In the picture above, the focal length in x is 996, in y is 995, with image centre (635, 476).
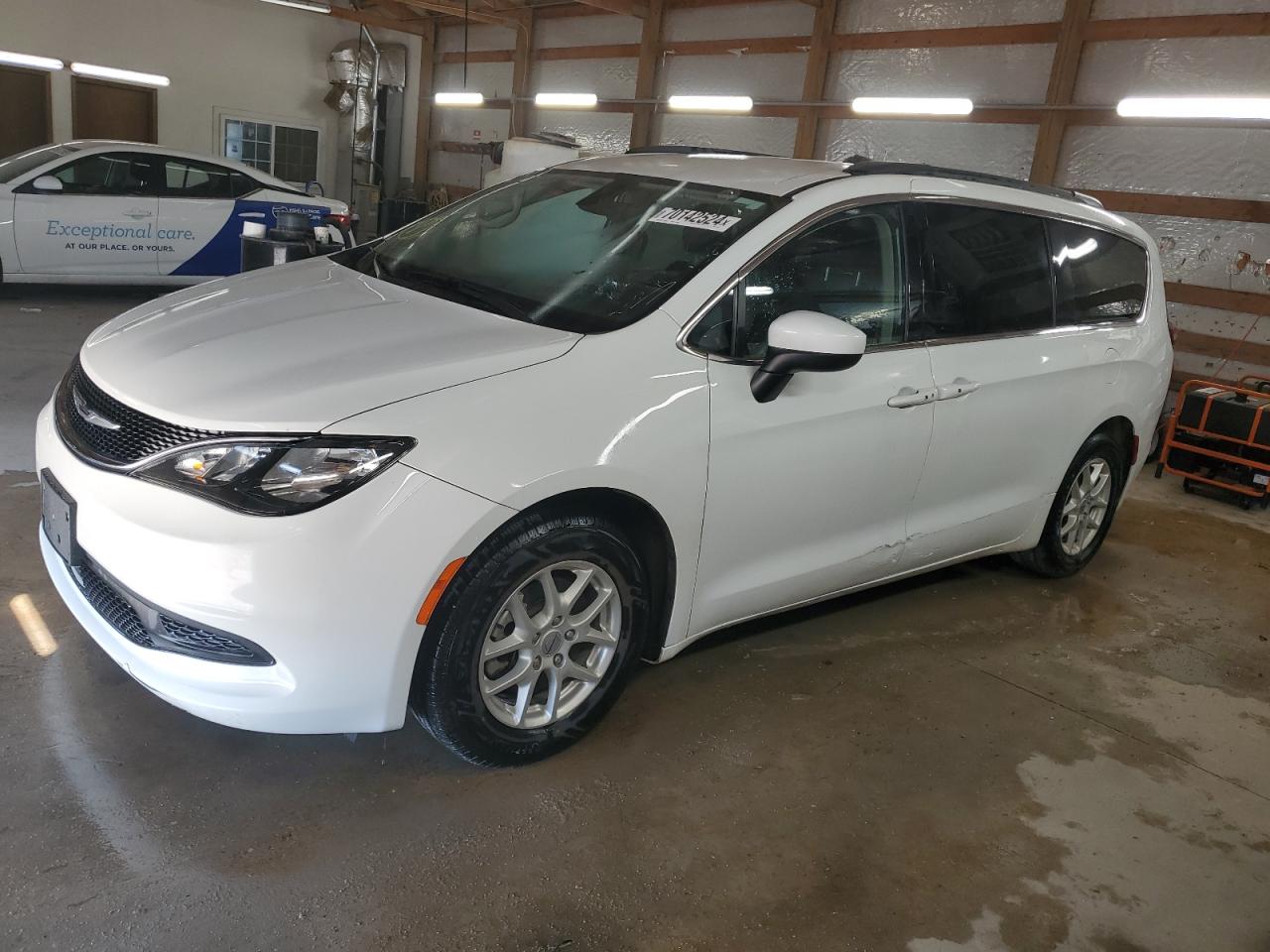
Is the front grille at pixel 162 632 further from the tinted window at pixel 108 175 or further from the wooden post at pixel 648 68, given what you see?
the wooden post at pixel 648 68

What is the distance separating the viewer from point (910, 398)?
9.45 ft

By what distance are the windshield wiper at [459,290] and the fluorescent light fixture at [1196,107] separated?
248 inches

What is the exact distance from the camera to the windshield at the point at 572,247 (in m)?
2.50

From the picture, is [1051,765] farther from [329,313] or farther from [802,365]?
[329,313]

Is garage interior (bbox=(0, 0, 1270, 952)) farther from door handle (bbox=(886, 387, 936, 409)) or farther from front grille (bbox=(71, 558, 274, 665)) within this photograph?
door handle (bbox=(886, 387, 936, 409))

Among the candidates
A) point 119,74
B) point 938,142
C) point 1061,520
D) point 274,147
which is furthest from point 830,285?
point 274,147

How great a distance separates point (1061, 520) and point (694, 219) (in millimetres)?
2133

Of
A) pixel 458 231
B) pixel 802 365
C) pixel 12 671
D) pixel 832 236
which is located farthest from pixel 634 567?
pixel 12 671

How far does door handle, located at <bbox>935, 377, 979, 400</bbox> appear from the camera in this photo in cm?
297

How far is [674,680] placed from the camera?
2979 mm

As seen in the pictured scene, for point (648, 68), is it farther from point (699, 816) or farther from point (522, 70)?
point (699, 816)

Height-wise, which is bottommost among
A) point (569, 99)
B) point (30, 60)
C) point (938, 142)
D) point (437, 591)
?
point (437, 591)

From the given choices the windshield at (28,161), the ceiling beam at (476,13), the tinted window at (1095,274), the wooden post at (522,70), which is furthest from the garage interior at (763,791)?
the wooden post at (522,70)

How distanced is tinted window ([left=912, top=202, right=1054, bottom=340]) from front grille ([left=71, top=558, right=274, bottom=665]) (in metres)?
2.03
